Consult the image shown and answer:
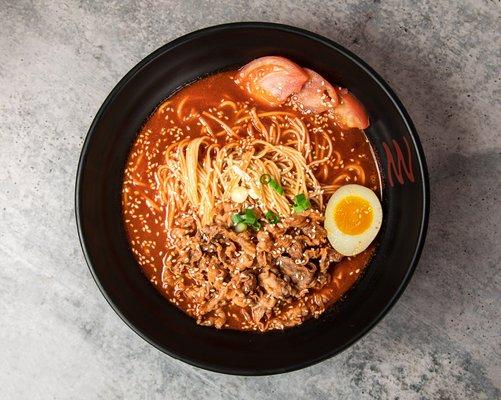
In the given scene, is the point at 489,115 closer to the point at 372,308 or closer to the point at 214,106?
A: the point at 372,308

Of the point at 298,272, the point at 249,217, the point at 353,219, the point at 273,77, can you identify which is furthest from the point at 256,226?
the point at 273,77

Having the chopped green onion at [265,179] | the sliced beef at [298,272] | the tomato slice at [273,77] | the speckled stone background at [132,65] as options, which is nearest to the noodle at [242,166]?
the chopped green onion at [265,179]

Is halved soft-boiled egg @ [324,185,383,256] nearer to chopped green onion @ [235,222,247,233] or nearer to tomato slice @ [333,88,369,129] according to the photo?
tomato slice @ [333,88,369,129]

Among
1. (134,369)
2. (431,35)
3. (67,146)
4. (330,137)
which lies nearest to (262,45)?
(330,137)

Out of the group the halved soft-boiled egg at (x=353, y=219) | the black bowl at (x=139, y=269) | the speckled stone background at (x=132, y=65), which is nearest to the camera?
the black bowl at (x=139, y=269)

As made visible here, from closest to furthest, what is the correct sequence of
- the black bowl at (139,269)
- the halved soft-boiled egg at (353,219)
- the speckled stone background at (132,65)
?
the black bowl at (139,269), the halved soft-boiled egg at (353,219), the speckled stone background at (132,65)

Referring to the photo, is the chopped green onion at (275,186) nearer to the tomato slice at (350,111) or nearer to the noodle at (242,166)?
the noodle at (242,166)

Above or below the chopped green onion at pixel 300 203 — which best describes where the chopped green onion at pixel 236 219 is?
below
